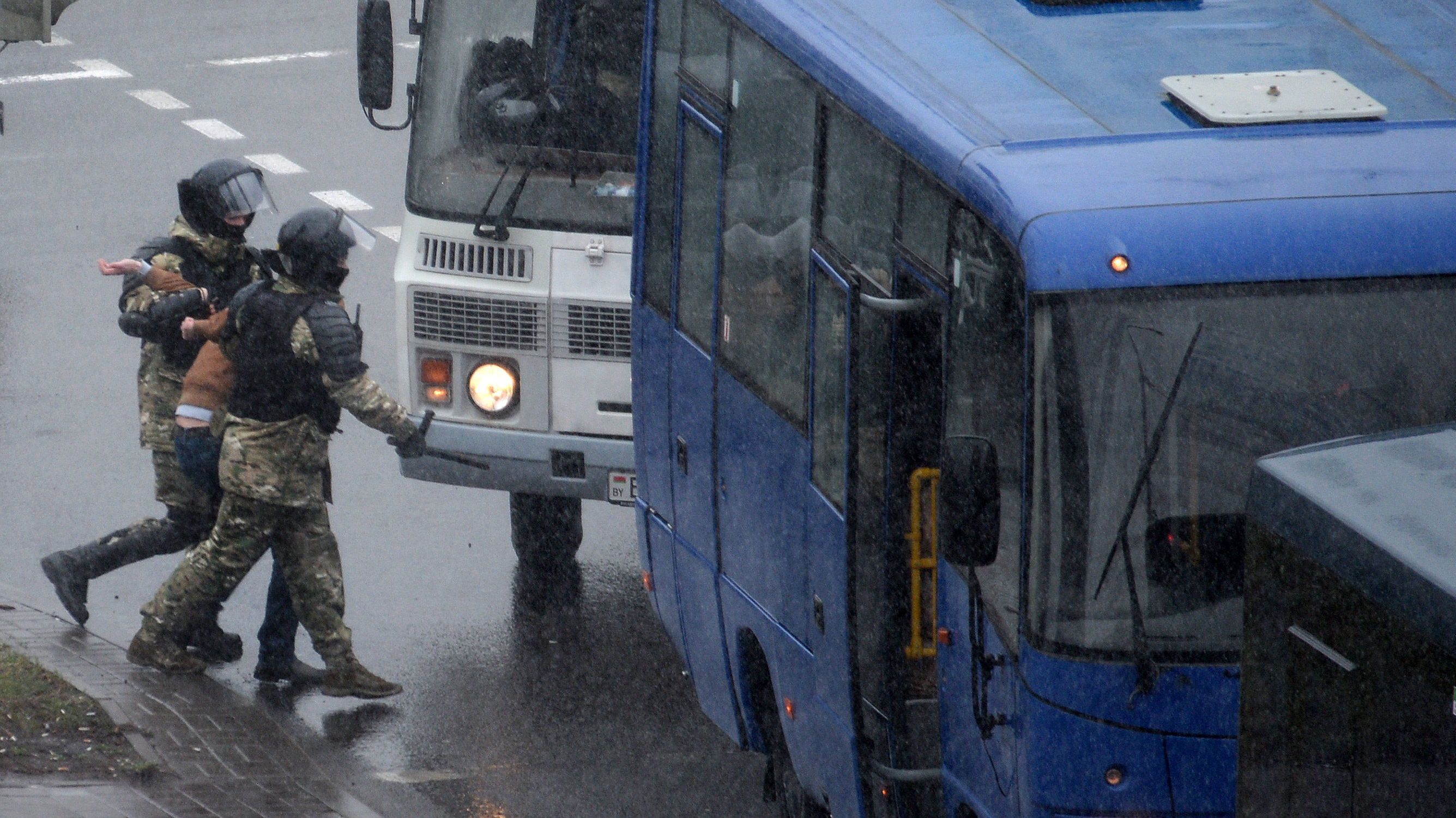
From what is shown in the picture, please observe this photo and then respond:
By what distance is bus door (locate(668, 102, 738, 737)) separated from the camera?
789 centimetres

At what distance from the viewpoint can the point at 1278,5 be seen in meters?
6.42

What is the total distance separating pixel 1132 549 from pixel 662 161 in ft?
12.7

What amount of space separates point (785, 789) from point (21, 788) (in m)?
2.71

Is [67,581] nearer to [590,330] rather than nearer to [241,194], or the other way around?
[241,194]

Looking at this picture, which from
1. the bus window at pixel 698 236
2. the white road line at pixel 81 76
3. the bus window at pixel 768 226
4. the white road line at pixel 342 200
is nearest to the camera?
the bus window at pixel 768 226

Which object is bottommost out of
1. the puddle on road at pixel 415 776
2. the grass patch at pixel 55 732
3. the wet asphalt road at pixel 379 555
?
the wet asphalt road at pixel 379 555

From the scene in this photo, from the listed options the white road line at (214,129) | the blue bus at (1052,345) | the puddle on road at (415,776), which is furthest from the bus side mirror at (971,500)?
the white road line at (214,129)

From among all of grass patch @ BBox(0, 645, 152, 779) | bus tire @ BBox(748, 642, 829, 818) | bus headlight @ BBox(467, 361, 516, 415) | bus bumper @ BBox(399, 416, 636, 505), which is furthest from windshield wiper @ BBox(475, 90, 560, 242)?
bus tire @ BBox(748, 642, 829, 818)

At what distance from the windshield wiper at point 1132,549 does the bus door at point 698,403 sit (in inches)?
112

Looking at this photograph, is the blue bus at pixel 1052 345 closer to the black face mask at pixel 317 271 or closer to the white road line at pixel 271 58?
the black face mask at pixel 317 271

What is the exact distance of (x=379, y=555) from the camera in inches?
448

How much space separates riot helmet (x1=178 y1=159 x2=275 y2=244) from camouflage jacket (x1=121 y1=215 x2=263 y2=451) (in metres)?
0.05

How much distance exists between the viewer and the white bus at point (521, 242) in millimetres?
10078

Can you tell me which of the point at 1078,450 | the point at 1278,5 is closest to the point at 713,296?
the point at 1278,5
